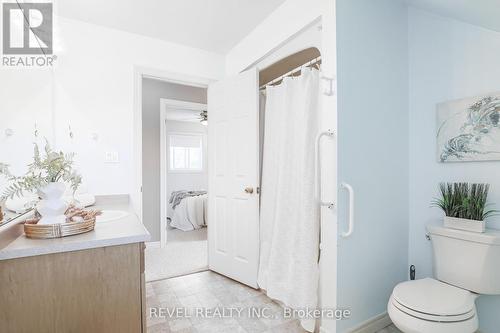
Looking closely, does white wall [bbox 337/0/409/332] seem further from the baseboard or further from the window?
the window

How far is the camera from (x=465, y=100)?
5.66 feet

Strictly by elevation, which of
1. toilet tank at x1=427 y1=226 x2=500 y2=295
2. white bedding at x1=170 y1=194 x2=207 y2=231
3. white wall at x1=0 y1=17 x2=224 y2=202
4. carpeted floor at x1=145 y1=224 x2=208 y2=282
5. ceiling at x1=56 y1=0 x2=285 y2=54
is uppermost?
ceiling at x1=56 y1=0 x2=285 y2=54

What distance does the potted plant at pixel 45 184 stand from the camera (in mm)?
1067

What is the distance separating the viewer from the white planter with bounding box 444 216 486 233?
5.00 ft

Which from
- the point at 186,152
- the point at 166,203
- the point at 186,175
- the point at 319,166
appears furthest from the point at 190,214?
the point at 319,166

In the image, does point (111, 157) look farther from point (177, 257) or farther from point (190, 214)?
point (190, 214)

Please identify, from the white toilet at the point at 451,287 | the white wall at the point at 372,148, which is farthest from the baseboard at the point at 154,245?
the white toilet at the point at 451,287

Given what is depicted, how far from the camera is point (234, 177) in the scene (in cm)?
259

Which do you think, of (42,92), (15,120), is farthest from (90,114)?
(15,120)

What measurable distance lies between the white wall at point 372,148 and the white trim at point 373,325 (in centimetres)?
3

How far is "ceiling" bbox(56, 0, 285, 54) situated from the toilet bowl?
2.30 m

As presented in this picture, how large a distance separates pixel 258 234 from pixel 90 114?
6.34 ft

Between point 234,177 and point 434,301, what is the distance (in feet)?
5.89

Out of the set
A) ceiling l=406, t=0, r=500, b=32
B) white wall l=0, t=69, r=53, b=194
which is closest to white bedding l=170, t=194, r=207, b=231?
white wall l=0, t=69, r=53, b=194
